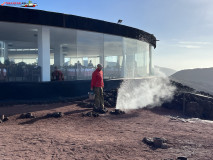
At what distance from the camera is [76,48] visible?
12102 mm

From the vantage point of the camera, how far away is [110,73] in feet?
43.7

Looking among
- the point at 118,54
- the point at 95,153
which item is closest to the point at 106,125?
the point at 95,153

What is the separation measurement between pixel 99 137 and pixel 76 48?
25.7 ft

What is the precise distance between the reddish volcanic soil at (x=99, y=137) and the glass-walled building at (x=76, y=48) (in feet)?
11.5

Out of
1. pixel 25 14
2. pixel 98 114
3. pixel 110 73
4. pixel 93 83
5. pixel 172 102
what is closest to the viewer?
pixel 98 114

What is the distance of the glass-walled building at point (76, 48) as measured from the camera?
10250 millimetres

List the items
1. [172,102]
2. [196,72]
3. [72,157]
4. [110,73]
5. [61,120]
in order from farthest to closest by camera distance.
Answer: [196,72] < [110,73] < [172,102] < [61,120] < [72,157]

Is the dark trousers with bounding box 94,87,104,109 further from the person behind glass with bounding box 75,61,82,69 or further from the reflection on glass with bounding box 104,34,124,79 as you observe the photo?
the reflection on glass with bounding box 104,34,124,79

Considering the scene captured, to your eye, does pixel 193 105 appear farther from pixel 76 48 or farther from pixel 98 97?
pixel 76 48

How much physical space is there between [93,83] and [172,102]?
190 inches

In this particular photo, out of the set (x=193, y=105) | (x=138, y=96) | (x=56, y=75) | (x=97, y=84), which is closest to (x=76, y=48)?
(x=56, y=75)

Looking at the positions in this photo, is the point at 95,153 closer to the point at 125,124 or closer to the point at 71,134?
the point at 71,134

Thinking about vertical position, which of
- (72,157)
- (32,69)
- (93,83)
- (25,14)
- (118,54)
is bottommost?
(72,157)

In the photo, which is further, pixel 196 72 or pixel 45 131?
pixel 196 72
